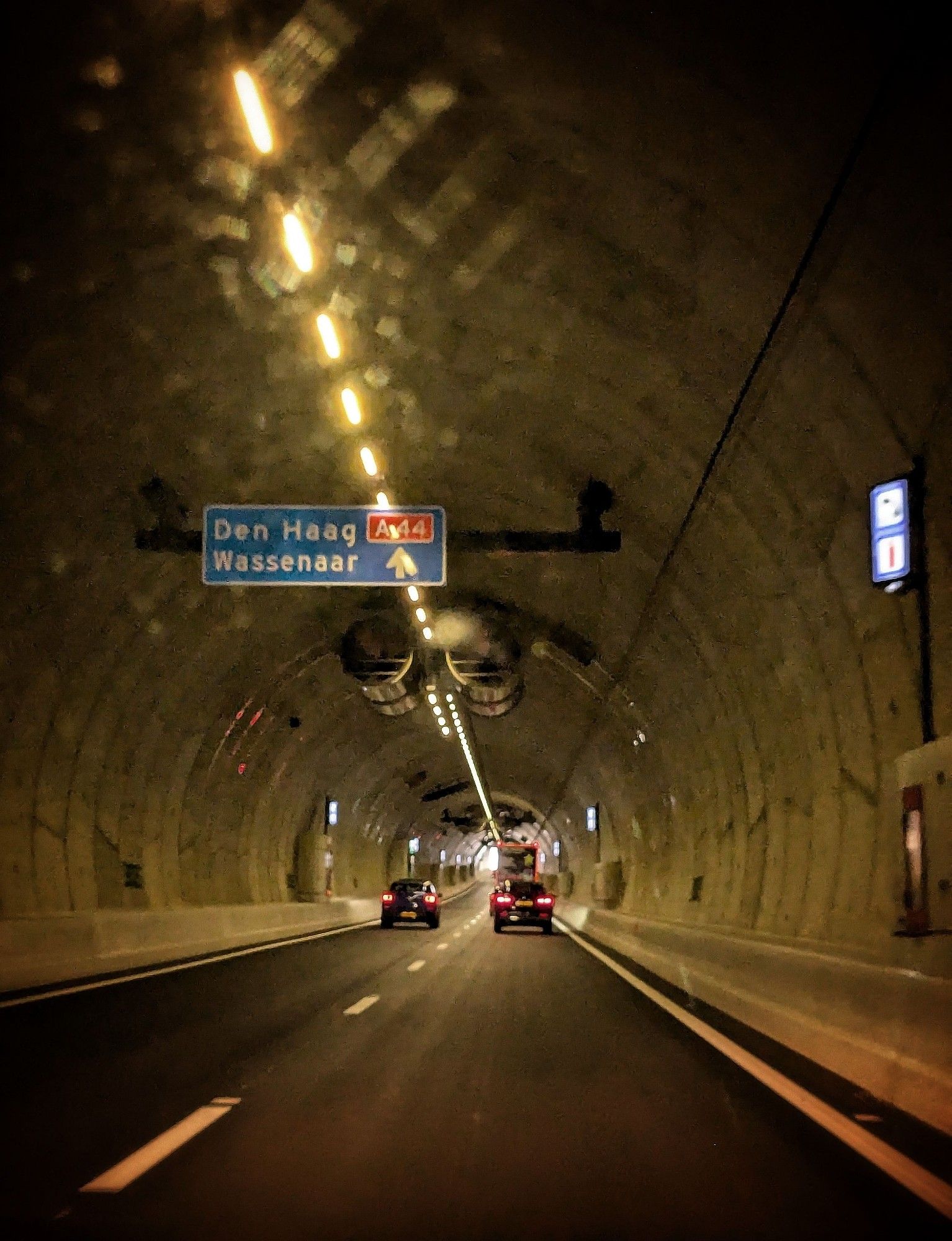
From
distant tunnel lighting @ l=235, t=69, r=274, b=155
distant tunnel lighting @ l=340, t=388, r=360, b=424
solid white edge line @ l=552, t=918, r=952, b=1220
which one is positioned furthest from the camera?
distant tunnel lighting @ l=340, t=388, r=360, b=424

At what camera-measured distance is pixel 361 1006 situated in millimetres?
15016

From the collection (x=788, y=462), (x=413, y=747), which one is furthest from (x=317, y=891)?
(x=788, y=462)

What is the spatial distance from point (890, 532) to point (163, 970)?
546 inches

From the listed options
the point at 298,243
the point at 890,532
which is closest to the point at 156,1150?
the point at 298,243

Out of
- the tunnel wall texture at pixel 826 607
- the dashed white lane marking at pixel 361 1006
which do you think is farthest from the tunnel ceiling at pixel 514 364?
Answer: the dashed white lane marking at pixel 361 1006

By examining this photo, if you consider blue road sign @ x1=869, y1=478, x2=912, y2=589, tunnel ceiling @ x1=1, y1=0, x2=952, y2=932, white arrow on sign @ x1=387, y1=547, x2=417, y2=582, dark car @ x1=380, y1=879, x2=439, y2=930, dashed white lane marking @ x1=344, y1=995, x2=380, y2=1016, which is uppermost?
tunnel ceiling @ x1=1, y1=0, x2=952, y2=932

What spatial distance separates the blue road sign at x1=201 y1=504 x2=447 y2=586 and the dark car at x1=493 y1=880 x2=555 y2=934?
22430 mm

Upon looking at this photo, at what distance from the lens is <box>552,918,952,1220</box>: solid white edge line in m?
6.24

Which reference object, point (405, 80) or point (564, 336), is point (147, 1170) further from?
point (564, 336)

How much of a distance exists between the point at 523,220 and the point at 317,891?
1335 inches

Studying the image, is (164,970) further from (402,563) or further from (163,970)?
(402,563)

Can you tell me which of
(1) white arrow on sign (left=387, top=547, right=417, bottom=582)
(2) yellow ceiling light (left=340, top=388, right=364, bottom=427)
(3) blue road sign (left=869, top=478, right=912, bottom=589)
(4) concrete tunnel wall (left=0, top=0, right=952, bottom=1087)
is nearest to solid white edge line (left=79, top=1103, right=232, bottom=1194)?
(4) concrete tunnel wall (left=0, top=0, right=952, bottom=1087)

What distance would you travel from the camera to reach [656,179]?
1052 cm

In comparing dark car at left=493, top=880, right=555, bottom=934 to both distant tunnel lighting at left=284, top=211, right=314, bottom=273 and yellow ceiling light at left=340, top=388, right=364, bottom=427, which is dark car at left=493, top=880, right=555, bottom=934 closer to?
yellow ceiling light at left=340, top=388, right=364, bottom=427
